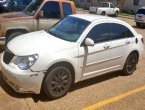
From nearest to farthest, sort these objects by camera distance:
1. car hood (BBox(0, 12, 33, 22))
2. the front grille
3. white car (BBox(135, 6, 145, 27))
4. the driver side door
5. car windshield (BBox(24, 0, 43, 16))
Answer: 1. the front grille
2. the driver side door
3. car hood (BBox(0, 12, 33, 22))
4. car windshield (BBox(24, 0, 43, 16))
5. white car (BBox(135, 6, 145, 27))

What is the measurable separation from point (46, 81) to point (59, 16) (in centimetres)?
459

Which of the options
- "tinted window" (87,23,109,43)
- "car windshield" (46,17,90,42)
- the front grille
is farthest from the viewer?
"tinted window" (87,23,109,43)

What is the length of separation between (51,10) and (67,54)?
423cm

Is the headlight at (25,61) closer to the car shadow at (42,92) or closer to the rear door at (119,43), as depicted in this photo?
the car shadow at (42,92)

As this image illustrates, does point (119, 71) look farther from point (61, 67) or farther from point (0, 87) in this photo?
point (0, 87)

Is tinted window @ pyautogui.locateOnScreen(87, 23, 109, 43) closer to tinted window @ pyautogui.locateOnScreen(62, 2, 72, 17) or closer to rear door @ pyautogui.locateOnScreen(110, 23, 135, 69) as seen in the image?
rear door @ pyautogui.locateOnScreen(110, 23, 135, 69)

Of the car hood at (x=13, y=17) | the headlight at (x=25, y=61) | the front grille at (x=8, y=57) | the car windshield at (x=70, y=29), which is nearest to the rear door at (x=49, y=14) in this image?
the car hood at (x=13, y=17)

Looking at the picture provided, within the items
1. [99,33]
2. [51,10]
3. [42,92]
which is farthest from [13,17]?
[42,92]

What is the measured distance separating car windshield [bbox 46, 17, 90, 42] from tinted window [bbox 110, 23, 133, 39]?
0.85 metres

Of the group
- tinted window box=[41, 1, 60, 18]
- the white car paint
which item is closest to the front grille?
tinted window box=[41, 1, 60, 18]

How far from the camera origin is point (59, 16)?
954 cm

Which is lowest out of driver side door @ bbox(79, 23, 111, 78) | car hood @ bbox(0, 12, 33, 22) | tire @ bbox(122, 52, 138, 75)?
tire @ bbox(122, 52, 138, 75)

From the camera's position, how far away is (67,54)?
5668mm

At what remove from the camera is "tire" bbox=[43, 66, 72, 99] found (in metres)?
5.46
